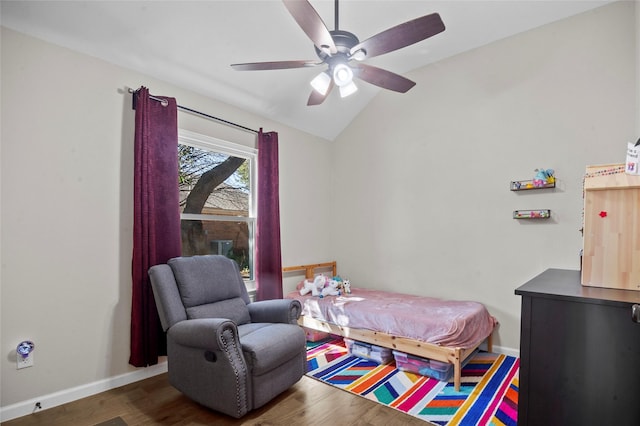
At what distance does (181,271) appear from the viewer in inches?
102

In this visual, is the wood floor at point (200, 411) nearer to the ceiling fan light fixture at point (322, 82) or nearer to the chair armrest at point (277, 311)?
the chair armrest at point (277, 311)

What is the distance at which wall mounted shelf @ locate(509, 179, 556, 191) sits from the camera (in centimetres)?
297

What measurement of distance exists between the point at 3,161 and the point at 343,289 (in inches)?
122

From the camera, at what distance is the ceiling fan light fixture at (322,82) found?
2.26m

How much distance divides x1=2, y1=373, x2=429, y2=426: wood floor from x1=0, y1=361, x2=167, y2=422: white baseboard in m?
0.04

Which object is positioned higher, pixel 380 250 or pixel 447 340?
pixel 380 250

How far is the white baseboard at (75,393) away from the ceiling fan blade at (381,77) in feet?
9.15

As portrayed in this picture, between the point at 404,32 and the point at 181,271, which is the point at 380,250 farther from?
the point at 404,32

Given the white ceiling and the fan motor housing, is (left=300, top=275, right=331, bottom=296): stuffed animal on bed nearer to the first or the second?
the white ceiling

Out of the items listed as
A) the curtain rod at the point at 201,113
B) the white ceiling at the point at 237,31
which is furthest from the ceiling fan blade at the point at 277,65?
the curtain rod at the point at 201,113

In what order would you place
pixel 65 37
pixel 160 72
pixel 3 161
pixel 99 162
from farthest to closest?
pixel 160 72, pixel 99 162, pixel 65 37, pixel 3 161

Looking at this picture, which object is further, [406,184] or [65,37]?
[406,184]

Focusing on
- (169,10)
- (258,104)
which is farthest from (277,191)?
(169,10)

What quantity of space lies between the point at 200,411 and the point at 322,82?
236cm
